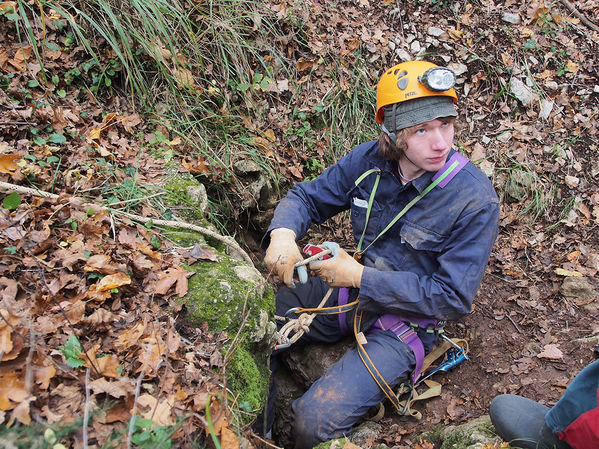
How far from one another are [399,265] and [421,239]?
0.29 metres

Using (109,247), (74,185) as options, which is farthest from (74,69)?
(109,247)

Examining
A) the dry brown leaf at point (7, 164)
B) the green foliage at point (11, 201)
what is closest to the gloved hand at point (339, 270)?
the green foliage at point (11, 201)

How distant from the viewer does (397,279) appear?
116 inches

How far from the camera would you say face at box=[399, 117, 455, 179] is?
9.25ft

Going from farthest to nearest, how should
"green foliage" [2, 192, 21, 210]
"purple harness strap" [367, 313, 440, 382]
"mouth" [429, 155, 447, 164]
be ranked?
"purple harness strap" [367, 313, 440, 382], "mouth" [429, 155, 447, 164], "green foliage" [2, 192, 21, 210]

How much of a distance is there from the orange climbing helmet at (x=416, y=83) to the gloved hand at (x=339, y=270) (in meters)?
1.10

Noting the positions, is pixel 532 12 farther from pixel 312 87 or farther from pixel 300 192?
pixel 300 192

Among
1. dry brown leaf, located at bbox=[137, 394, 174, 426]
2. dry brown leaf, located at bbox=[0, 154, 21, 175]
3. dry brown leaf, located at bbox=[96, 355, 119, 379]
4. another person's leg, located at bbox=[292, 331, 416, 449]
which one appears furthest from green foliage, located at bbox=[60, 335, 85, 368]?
another person's leg, located at bbox=[292, 331, 416, 449]

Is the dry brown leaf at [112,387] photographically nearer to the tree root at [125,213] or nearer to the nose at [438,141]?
the tree root at [125,213]

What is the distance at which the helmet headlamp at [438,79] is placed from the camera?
2741 mm

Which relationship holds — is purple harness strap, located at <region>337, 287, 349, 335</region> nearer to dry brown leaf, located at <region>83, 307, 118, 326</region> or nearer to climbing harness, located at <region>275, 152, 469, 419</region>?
climbing harness, located at <region>275, 152, 469, 419</region>

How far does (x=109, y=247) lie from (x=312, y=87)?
322cm

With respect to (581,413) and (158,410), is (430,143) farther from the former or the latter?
(158,410)

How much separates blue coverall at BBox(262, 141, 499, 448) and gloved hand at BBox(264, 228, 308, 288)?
0.17 m
